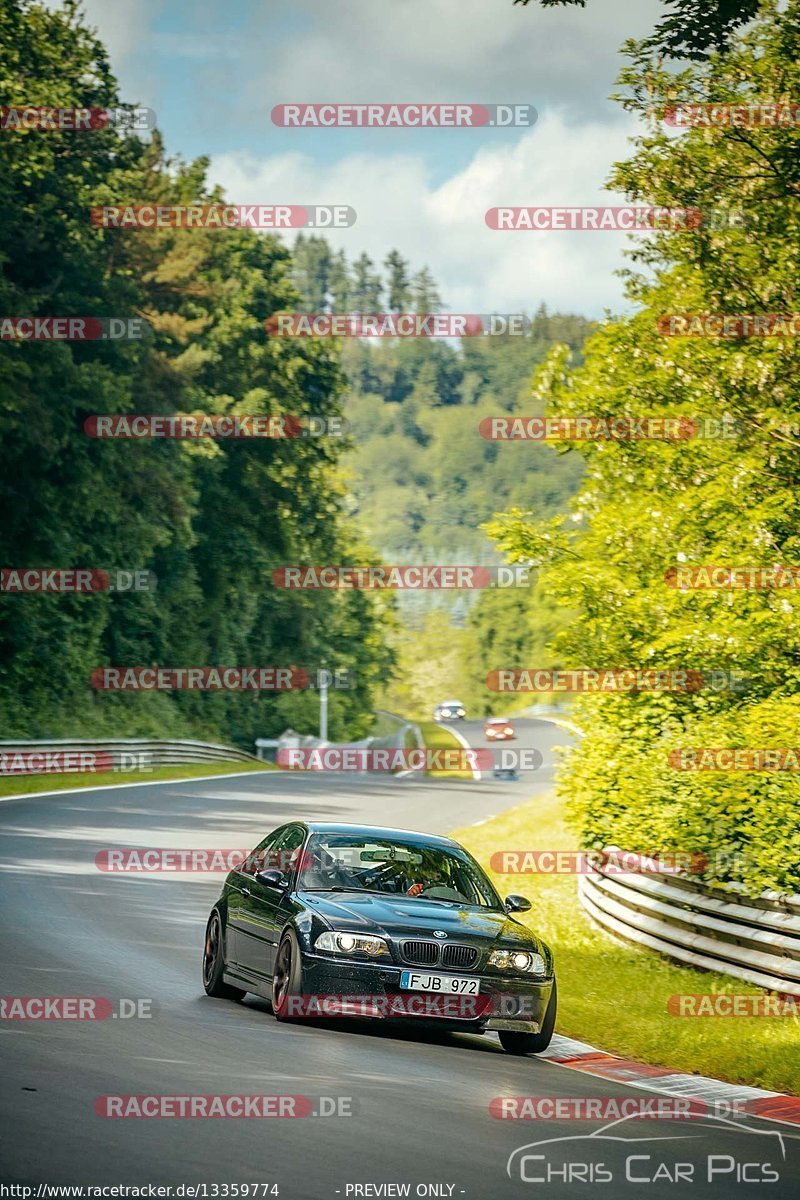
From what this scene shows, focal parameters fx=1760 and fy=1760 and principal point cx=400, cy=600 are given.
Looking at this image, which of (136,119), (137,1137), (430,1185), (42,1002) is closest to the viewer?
(430,1185)

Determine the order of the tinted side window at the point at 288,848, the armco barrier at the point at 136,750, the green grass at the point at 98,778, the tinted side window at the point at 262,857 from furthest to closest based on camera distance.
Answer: the armco barrier at the point at 136,750
the green grass at the point at 98,778
the tinted side window at the point at 262,857
the tinted side window at the point at 288,848

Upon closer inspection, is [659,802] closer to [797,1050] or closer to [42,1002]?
[797,1050]

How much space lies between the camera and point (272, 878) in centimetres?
1238

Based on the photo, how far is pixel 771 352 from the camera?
19.8m

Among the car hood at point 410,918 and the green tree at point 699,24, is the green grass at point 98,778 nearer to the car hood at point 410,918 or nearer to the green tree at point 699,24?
the green tree at point 699,24

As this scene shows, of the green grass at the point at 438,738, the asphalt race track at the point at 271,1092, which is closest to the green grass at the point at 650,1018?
the asphalt race track at the point at 271,1092

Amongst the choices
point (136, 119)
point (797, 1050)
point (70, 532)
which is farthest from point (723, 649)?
point (136, 119)

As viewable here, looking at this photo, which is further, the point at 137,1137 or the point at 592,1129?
the point at 592,1129

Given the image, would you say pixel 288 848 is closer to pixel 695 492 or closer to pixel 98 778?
pixel 695 492

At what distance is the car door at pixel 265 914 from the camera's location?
1205 centimetres

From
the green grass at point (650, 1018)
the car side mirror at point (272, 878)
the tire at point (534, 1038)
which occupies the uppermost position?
the car side mirror at point (272, 878)

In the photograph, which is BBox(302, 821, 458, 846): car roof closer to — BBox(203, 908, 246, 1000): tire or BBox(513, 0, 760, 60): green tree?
BBox(203, 908, 246, 1000): tire

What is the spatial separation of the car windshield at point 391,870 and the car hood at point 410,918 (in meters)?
0.19

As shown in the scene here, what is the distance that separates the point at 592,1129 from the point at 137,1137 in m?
2.36
